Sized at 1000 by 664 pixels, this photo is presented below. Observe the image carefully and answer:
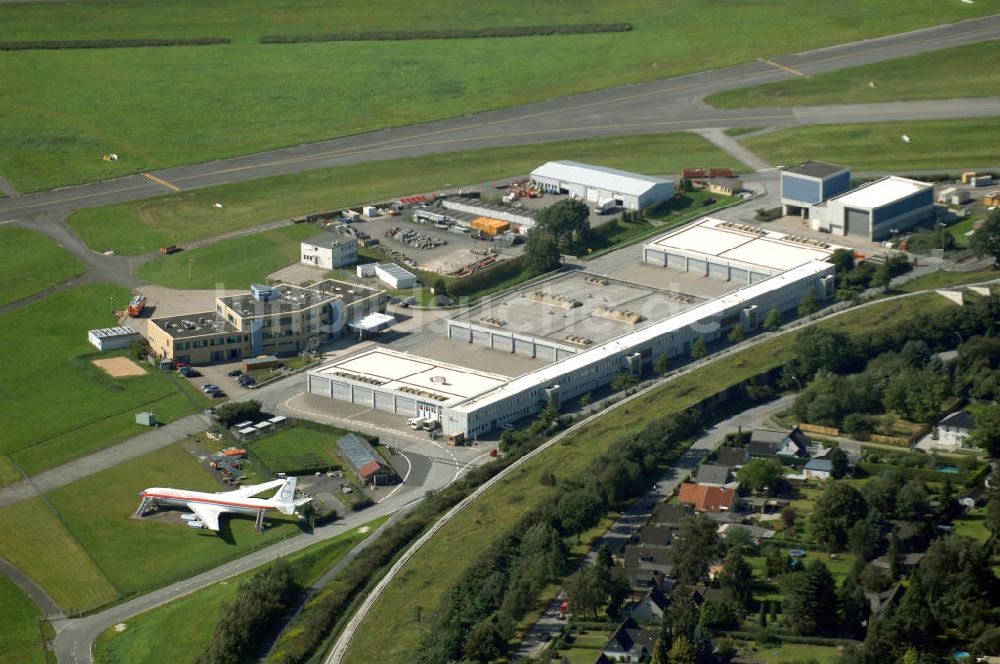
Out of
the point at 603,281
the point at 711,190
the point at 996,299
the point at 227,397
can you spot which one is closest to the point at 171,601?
the point at 227,397

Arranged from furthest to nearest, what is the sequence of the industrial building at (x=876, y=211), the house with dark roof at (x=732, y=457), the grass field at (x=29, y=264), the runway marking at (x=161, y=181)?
the runway marking at (x=161, y=181)
the industrial building at (x=876, y=211)
the grass field at (x=29, y=264)
the house with dark roof at (x=732, y=457)

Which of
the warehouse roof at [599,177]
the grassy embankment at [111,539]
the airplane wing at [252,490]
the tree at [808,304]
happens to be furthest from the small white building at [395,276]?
the airplane wing at [252,490]

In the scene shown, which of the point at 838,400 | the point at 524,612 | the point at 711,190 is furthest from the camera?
the point at 711,190

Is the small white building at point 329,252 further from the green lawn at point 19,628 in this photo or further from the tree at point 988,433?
the tree at point 988,433

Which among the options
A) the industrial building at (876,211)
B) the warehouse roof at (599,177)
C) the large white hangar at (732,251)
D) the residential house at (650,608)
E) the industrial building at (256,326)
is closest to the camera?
the residential house at (650,608)

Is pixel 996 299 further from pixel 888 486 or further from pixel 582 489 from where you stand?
pixel 582 489

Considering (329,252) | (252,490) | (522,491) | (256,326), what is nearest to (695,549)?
(522,491)

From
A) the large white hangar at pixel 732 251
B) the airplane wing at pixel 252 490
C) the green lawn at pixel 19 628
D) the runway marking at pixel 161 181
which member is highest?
the runway marking at pixel 161 181
